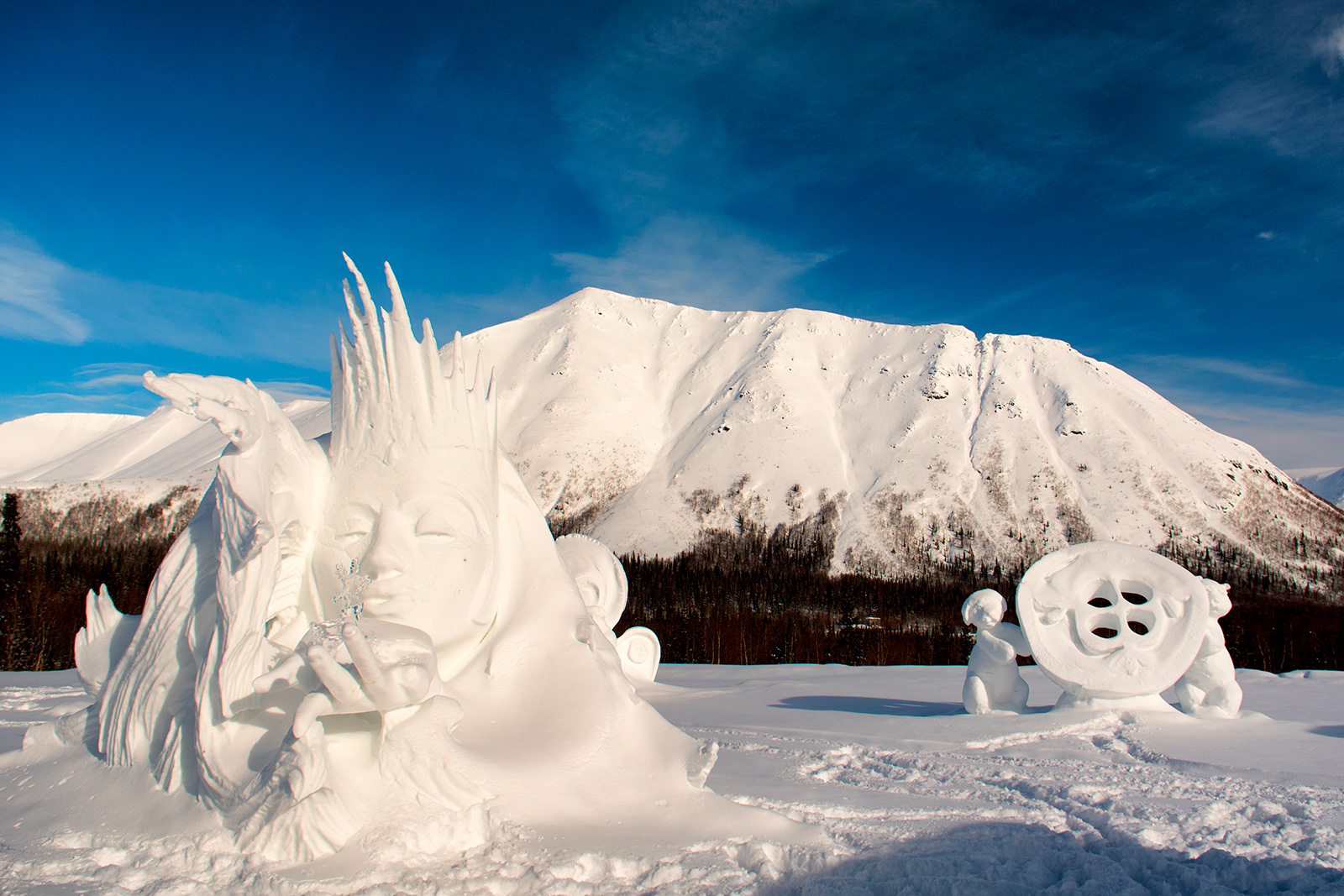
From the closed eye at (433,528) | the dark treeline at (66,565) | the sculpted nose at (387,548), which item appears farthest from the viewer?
the dark treeline at (66,565)

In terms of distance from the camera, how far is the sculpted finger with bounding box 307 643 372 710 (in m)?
4.25

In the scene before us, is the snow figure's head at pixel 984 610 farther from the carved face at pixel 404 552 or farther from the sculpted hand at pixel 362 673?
the sculpted hand at pixel 362 673

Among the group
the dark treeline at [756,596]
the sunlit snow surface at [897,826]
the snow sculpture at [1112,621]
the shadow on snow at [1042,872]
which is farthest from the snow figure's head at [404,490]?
the dark treeline at [756,596]

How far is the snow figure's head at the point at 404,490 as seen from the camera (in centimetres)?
526

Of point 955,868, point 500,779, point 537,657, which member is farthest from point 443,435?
point 955,868

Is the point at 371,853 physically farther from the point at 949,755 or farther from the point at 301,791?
the point at 949,755

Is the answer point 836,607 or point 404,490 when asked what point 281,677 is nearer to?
point 404,490

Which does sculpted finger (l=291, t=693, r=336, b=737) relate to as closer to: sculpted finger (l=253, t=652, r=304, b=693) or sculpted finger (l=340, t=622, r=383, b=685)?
sculpted finger (l=340, t=622, r=383, b=685)

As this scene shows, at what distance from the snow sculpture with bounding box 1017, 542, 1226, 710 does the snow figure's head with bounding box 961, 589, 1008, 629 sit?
31 cm

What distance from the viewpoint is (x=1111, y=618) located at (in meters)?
11.2

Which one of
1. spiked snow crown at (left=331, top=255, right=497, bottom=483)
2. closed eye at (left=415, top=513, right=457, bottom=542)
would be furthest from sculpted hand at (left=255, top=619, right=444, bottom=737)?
spiked snow crown at (left=331, top=255, right=497, bottom=483)

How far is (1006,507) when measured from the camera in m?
102

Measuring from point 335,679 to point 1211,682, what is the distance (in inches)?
442

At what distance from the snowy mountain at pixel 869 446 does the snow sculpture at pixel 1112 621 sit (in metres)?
88.0
